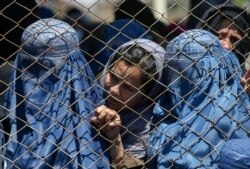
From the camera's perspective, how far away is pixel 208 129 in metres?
3.14

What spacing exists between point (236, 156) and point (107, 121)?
56 centimetres

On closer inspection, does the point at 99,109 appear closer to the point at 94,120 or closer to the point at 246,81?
the point at 94,120

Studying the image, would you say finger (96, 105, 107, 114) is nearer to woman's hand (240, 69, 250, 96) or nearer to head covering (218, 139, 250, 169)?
head covering (218, 139, 250, 169)

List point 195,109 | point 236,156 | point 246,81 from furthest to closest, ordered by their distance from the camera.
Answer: point 246,81
point 195,109
point 236,156

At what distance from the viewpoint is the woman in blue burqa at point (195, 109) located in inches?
123

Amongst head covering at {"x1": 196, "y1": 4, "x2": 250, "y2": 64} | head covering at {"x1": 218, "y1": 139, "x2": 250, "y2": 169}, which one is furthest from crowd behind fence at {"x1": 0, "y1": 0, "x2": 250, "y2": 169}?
head covering at {"x1": 196, "y1": 4, "x2": 250, "y2": 64}

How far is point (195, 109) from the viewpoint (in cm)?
314

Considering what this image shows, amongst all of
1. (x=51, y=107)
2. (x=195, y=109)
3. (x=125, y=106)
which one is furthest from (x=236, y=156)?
(x=51, y=107)

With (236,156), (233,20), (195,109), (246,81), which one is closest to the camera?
(236,156)

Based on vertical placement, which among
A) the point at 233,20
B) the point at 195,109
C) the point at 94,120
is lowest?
the point at 94,120

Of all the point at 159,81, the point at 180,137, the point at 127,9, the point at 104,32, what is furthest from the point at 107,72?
the point at 127,9

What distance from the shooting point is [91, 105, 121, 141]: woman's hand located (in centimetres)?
310

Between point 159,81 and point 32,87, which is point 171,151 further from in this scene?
point 32,87

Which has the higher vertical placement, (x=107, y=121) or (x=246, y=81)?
(x=246, y=81)
